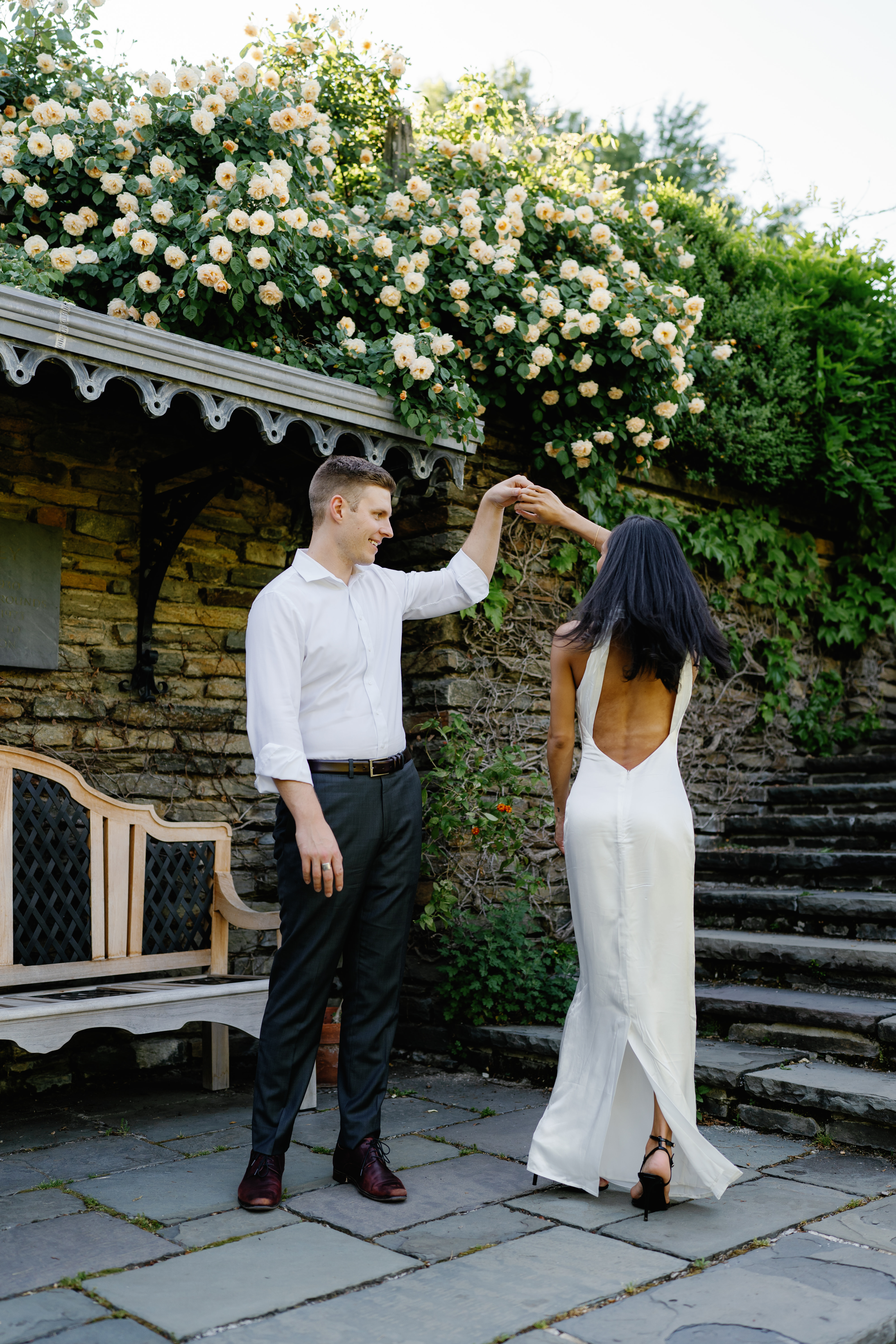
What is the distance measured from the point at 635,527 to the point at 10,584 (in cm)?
260

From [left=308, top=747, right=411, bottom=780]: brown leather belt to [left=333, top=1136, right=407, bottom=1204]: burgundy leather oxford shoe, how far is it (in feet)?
3.21

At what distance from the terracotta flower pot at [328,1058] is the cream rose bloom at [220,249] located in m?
2.92

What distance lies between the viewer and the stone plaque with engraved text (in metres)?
4.35

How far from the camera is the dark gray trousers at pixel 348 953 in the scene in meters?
2.88

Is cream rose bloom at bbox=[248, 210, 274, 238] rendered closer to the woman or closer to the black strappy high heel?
the woman

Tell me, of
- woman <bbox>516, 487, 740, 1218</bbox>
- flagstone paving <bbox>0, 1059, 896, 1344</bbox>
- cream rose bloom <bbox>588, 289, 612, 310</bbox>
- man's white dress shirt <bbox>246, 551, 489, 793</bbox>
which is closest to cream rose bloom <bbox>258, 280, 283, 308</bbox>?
cream rose bloom <bbox>588, 289, 612, 310</bbox>

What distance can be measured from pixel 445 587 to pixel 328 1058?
2.02 meters

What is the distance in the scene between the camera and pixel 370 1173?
293cm

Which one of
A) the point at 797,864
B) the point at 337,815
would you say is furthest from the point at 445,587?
the point at 797,864

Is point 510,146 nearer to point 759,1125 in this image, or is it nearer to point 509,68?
point 759,1125

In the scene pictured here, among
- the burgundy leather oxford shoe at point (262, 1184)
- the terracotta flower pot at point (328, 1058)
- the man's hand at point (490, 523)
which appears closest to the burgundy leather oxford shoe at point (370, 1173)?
the burgundy leather oxford shoe at point (262, 1184)

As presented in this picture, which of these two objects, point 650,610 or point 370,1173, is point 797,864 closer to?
point 650,610

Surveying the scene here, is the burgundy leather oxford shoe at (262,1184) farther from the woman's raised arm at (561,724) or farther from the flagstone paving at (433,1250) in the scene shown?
the woman's raised arm at (561,724)

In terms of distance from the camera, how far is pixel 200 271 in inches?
166
